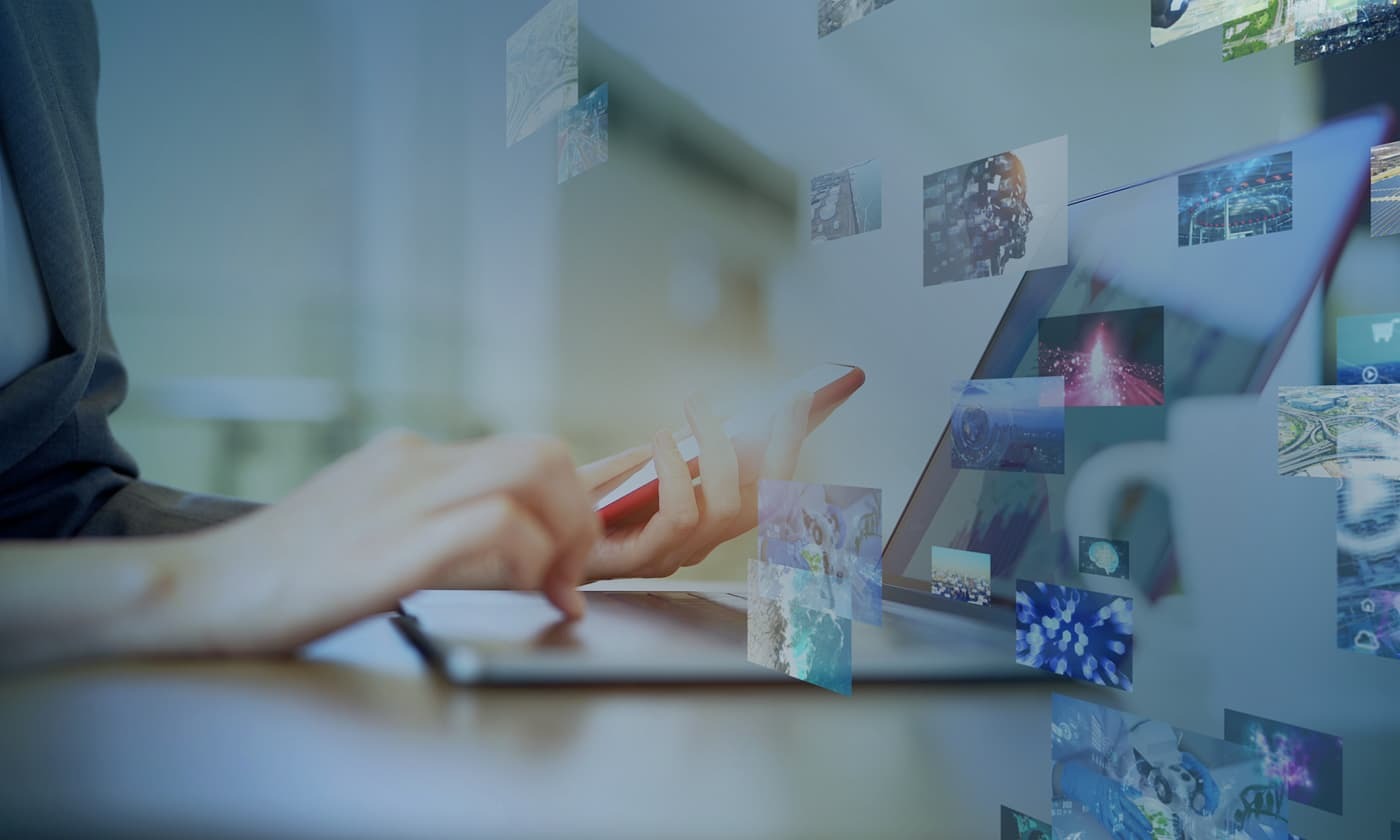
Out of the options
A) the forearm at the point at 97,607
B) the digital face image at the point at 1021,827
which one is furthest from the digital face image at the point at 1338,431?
the forearm at the point at 97,607

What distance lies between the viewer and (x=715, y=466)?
0.73m

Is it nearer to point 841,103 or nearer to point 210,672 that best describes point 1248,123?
point 841,103

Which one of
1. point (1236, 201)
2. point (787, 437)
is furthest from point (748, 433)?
point (1236, 201)

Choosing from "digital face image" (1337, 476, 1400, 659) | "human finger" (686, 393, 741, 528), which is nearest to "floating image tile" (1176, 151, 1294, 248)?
"digital face image" (1337, 476, 1400, 659)

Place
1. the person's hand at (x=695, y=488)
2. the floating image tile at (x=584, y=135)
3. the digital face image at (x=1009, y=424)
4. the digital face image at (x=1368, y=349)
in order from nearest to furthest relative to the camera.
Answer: the digital face image at (x=1368, y=349)
the digital face image at (x=1009, y=424)
the person's hand at (x=695, y=488)
the floating image tile at (x=584, y=135)

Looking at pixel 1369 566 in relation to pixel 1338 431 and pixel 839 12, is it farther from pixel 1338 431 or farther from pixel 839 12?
pixel 839 12

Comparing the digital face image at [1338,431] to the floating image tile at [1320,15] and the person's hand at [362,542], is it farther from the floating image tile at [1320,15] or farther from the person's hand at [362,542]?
the person's hand at [362,542]

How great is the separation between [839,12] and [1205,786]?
0.51m

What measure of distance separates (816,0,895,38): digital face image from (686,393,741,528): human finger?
316 mm

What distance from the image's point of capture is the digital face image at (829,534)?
55 centimetres

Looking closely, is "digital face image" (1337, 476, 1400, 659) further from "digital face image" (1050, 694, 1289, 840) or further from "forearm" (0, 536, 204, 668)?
"forearm" (0, 536, 204, 668)

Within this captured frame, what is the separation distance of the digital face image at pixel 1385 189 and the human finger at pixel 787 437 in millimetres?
349

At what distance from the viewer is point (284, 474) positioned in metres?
1.08

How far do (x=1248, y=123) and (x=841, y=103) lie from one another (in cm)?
28
